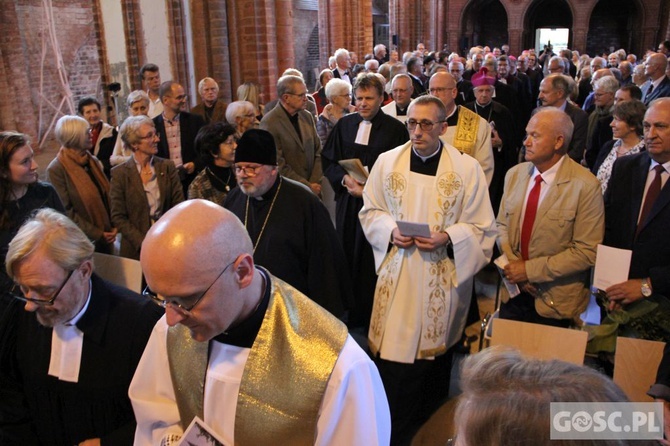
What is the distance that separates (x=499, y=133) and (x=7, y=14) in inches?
348

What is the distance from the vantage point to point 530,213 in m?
3.60

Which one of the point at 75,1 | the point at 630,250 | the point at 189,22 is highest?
the point at 75,1

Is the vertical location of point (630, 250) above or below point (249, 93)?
below

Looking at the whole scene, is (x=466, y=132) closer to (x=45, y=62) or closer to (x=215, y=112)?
(x=215, y=112)

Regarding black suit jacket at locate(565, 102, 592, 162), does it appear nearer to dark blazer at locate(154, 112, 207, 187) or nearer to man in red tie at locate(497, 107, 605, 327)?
man in red tie at locate(497, 107, 605, 327)

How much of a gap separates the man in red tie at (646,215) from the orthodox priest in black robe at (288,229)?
1619mm

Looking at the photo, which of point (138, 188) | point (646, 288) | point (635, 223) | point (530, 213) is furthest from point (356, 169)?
point (646, 288)

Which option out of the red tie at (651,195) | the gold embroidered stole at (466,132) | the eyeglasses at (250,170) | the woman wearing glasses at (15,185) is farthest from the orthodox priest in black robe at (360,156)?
the woman wearing glasses at (15,185)

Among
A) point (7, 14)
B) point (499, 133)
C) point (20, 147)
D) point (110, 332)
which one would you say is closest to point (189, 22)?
point (7, 14)

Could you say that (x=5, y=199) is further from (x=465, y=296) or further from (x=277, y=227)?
(x=465, y=296)

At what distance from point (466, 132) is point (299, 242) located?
2.54 metres

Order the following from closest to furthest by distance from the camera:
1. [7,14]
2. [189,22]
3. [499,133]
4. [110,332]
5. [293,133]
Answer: [110,332] → [293,133] → [499,133] → [189,22] → [7,14]

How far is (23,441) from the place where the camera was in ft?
8.24

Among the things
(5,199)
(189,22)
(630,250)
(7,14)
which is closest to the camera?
(630,250)
